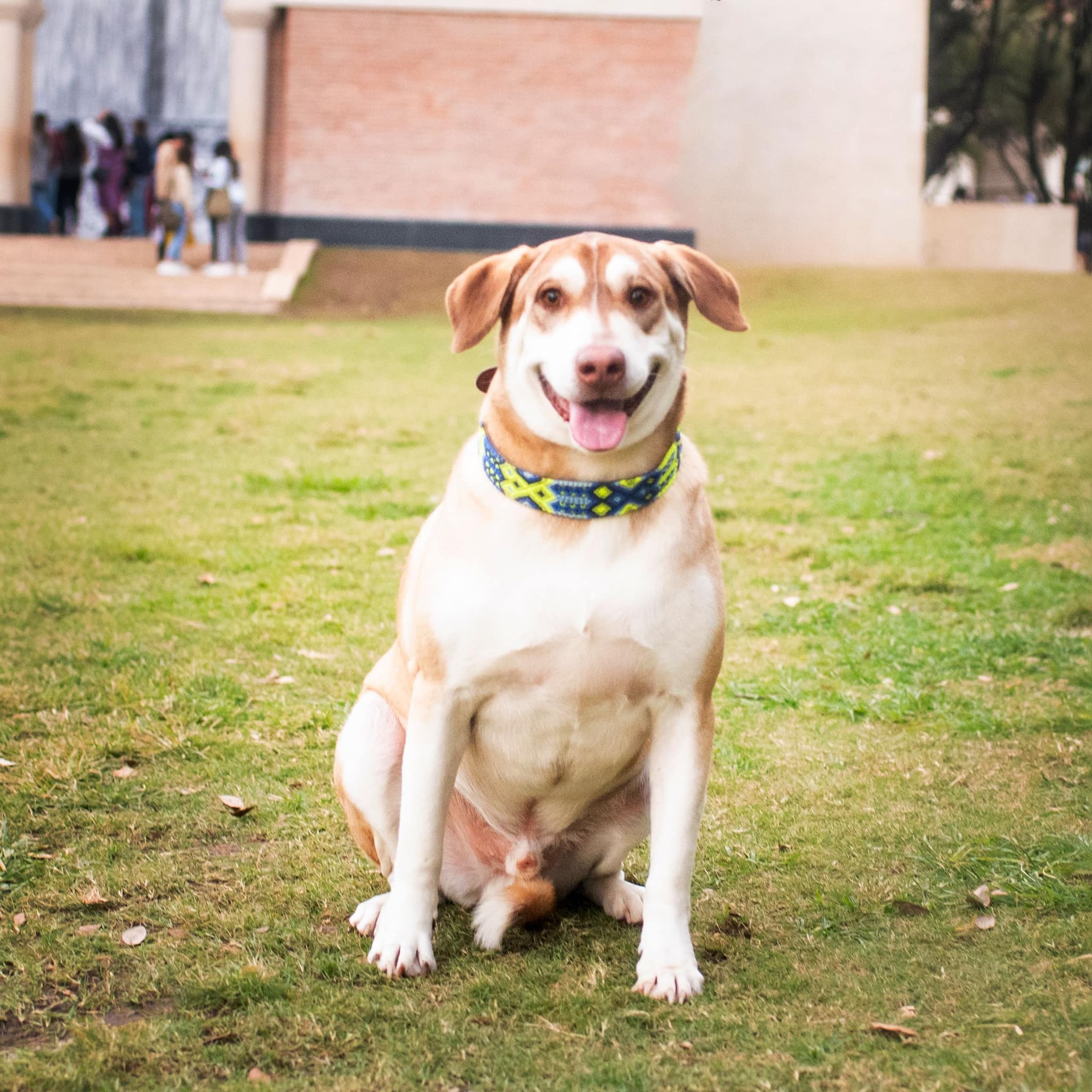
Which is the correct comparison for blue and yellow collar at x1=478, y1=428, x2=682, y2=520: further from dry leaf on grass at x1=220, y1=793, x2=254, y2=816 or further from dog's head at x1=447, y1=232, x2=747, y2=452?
dry leaf on grass at x1=220, y1=793, x2=254, y2=816

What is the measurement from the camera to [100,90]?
35062 millimetres

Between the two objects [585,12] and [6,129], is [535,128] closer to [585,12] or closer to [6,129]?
[585,12]

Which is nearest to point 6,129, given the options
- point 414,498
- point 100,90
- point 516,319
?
point 100,90

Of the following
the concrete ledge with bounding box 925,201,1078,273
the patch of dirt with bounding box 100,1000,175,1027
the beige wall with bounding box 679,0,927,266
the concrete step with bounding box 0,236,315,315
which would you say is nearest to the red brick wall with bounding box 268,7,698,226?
the beige wall with bounding box 679,0,927,266

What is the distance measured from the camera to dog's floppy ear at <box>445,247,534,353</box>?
3.11 metres

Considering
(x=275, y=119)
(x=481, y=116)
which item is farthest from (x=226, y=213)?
(x=275, y=119)

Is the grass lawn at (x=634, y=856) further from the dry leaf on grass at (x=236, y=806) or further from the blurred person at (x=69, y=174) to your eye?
the blurred person at (x=69, y=174)

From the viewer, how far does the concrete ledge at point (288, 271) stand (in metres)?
21.9

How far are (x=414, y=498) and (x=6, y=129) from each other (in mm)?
23011

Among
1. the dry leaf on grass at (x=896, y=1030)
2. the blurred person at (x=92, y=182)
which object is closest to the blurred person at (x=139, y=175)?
the blurred person at (x=92, y=182)

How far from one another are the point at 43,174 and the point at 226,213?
860cm

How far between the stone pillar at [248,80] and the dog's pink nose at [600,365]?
28.3 meters

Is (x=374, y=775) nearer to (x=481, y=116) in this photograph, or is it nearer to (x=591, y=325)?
(x=591, y=325)

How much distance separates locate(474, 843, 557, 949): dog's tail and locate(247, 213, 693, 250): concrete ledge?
26557 millimetres
